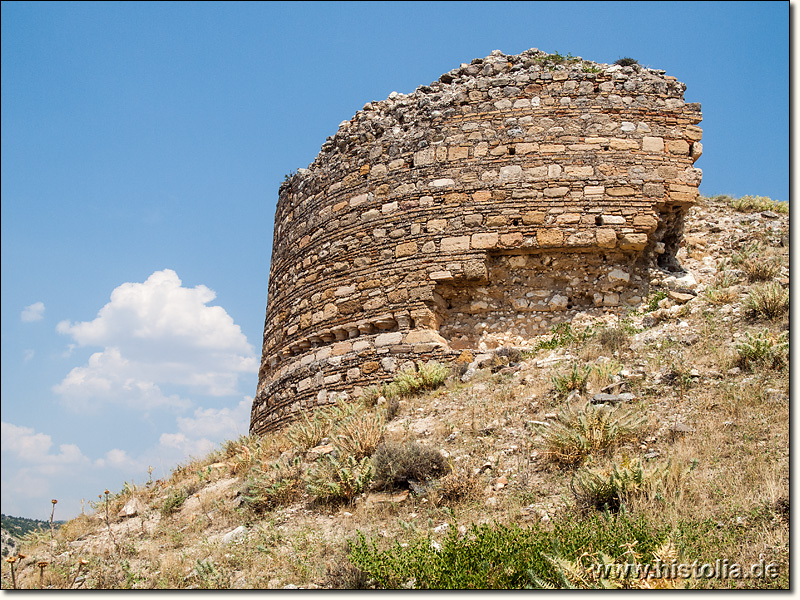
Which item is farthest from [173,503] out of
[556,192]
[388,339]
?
[556,192]

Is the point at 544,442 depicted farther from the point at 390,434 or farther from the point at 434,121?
the point at 434,121

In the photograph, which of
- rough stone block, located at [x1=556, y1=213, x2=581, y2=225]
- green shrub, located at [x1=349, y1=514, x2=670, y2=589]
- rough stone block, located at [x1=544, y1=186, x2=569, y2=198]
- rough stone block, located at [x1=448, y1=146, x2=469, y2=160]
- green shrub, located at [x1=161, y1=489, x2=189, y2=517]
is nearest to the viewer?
green shrub, located at [x1=349, y1=514, x2=670, y2=589]

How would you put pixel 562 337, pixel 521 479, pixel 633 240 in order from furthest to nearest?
pixel 633 240 < pixel 562 337 < pixel 521 479

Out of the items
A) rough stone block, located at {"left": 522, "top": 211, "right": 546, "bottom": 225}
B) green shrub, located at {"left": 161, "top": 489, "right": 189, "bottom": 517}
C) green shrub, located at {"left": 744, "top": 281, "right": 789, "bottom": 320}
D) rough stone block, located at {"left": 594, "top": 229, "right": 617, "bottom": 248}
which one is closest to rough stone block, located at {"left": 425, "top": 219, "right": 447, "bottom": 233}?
rough stone block, located at {"left": 522, "top": 211, "right": 546, "bottom": 225}

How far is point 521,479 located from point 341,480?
1.59 m

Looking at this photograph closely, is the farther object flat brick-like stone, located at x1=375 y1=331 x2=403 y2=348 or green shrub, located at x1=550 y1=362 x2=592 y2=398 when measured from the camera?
flat brick-like stone, located at x1=375 y1=331 x2=403 y2=348

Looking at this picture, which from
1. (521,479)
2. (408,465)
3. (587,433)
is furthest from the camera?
(408,465)

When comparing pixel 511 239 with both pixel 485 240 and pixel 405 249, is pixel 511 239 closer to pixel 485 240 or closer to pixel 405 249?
pixel 485 240

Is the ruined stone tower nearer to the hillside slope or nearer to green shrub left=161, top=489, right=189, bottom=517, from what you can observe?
the hillside slope

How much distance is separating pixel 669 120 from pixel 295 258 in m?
5.75

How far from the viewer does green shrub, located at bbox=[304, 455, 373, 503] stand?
19.5ft

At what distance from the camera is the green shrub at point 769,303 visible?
7219 mm

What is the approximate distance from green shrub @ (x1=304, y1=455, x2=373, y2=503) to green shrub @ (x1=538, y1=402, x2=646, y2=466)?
61.6 inches

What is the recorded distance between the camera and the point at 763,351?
6352 millimetres
